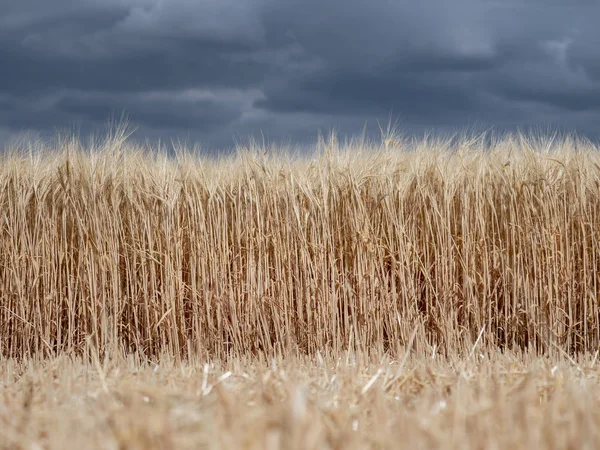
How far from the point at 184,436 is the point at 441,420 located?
49 centimetres

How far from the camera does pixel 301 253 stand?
418cm

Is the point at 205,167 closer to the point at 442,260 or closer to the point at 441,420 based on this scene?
the point at 442,260

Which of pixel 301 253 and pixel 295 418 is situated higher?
pixel 301 253

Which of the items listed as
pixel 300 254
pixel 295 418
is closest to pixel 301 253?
pixel 300 254

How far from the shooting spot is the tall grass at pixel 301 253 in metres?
4.18

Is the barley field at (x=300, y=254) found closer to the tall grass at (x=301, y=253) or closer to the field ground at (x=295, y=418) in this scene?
the tall grass at (x=301, y=253)

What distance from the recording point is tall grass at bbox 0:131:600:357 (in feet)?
13.7

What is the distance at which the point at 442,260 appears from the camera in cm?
423

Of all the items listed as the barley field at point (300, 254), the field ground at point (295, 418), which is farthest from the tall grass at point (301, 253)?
the field ground at point (295, 418)

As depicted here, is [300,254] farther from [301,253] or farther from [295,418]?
[295,418]

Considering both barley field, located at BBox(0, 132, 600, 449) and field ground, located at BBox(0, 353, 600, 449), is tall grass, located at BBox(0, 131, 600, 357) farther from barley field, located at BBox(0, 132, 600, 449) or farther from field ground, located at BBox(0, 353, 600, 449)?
field ground, located at BBox(0, 353, 600, 449)

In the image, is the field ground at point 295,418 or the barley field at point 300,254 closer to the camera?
the field ground at point 295,418

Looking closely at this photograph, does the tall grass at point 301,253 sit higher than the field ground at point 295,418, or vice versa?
the tall grass at point 301,253

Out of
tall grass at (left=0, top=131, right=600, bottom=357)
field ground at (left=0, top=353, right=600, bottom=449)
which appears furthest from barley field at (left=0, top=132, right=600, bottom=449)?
field ground at (left=0, top=353, right=600, bottom=449)
